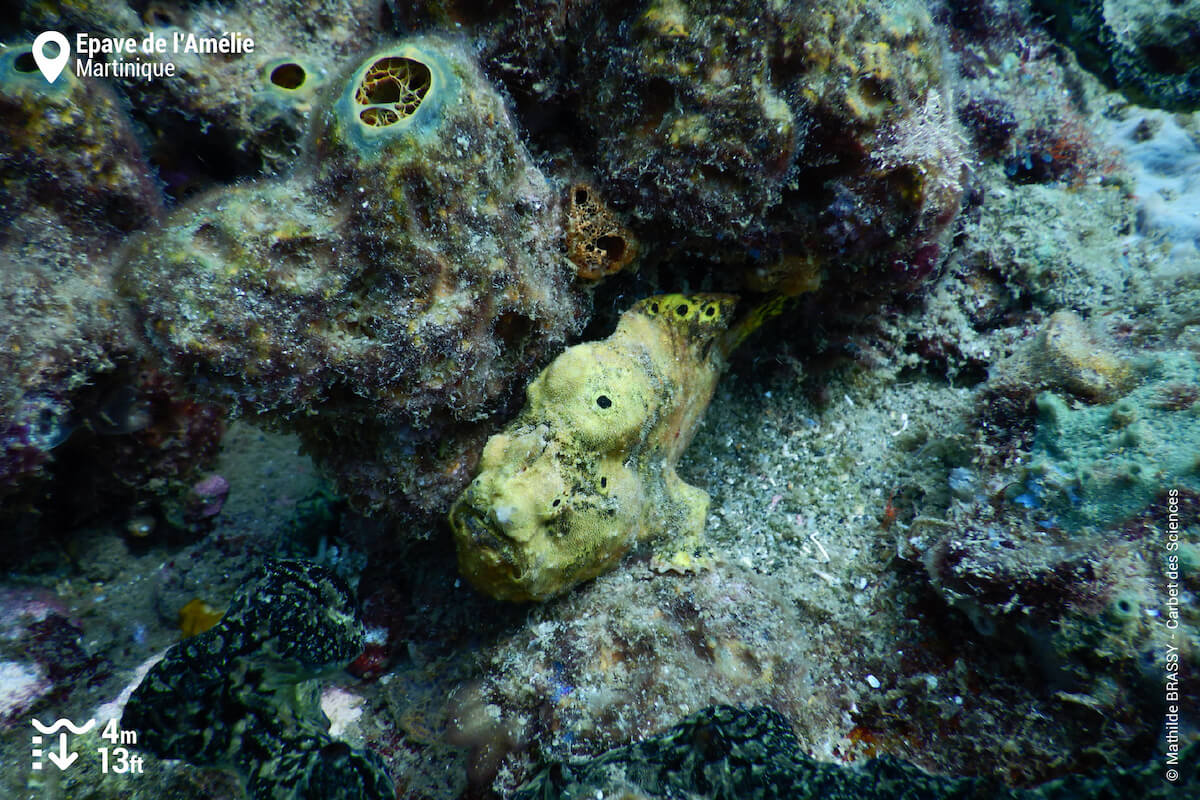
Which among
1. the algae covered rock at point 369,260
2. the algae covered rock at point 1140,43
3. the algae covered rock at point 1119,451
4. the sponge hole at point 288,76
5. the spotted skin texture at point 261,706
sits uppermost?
the sponge hole at point 288,76

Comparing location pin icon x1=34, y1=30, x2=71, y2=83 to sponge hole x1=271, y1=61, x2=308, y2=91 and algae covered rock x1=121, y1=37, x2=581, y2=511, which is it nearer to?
sponge hole x1=271, y1=61, x2=308, y2=91

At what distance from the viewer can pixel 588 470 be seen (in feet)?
7.99

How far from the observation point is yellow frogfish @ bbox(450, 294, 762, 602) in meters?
2.25

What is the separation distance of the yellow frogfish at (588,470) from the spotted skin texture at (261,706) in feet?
2.86

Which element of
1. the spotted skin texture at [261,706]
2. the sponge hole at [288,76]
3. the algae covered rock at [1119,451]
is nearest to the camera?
the algae covered rock at [1119,451]

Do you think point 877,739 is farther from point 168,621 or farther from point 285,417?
point 168,621

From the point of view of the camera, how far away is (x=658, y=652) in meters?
2.39

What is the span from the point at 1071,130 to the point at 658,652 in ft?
16.5

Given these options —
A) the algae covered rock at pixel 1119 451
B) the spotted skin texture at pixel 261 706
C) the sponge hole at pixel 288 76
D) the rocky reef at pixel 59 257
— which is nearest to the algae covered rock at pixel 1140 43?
the algae covered rock at pixel 1119 451

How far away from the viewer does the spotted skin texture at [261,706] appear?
7.29ft

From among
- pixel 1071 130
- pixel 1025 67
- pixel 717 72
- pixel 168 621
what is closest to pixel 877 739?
pixel 717 72

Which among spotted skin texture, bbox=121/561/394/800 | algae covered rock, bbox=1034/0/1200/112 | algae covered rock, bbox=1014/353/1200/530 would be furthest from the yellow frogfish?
algae covered rock, bbox=1034/0/1200/112

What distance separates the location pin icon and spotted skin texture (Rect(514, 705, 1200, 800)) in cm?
403

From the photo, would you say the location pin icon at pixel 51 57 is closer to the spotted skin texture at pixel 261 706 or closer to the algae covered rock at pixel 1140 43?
the spotted skin texture at pixel 261 706
